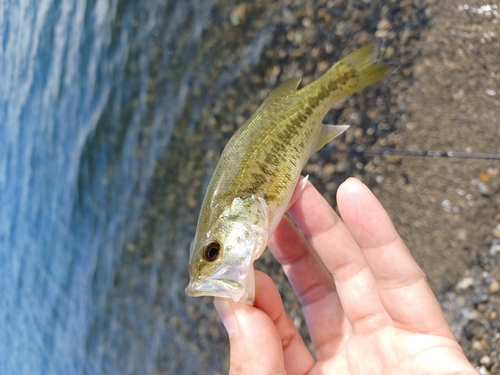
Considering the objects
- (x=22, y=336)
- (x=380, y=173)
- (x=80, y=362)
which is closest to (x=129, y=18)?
(x=380, y=173)

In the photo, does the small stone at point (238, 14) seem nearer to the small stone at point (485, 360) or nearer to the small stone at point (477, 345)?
the small stone at point (477, 345)

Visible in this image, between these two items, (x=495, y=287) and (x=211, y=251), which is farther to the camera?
(x=495, y=287)

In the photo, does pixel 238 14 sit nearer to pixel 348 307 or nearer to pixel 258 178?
pixel 258 178

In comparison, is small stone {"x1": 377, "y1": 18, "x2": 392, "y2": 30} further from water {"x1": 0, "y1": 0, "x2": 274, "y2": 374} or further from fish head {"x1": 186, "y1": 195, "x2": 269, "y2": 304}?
fish head {"x1": 186, "y1": 195, "x2": 269, "y2": 304}

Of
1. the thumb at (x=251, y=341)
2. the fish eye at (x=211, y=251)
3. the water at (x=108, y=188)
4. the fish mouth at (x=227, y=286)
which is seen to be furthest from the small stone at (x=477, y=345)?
the water at (x=108, y=188)

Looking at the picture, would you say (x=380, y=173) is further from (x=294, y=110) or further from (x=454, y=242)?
(x=294, y=110)

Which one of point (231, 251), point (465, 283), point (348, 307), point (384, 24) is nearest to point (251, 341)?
point (231, 251)

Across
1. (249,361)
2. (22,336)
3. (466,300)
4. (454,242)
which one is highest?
(249,361)
